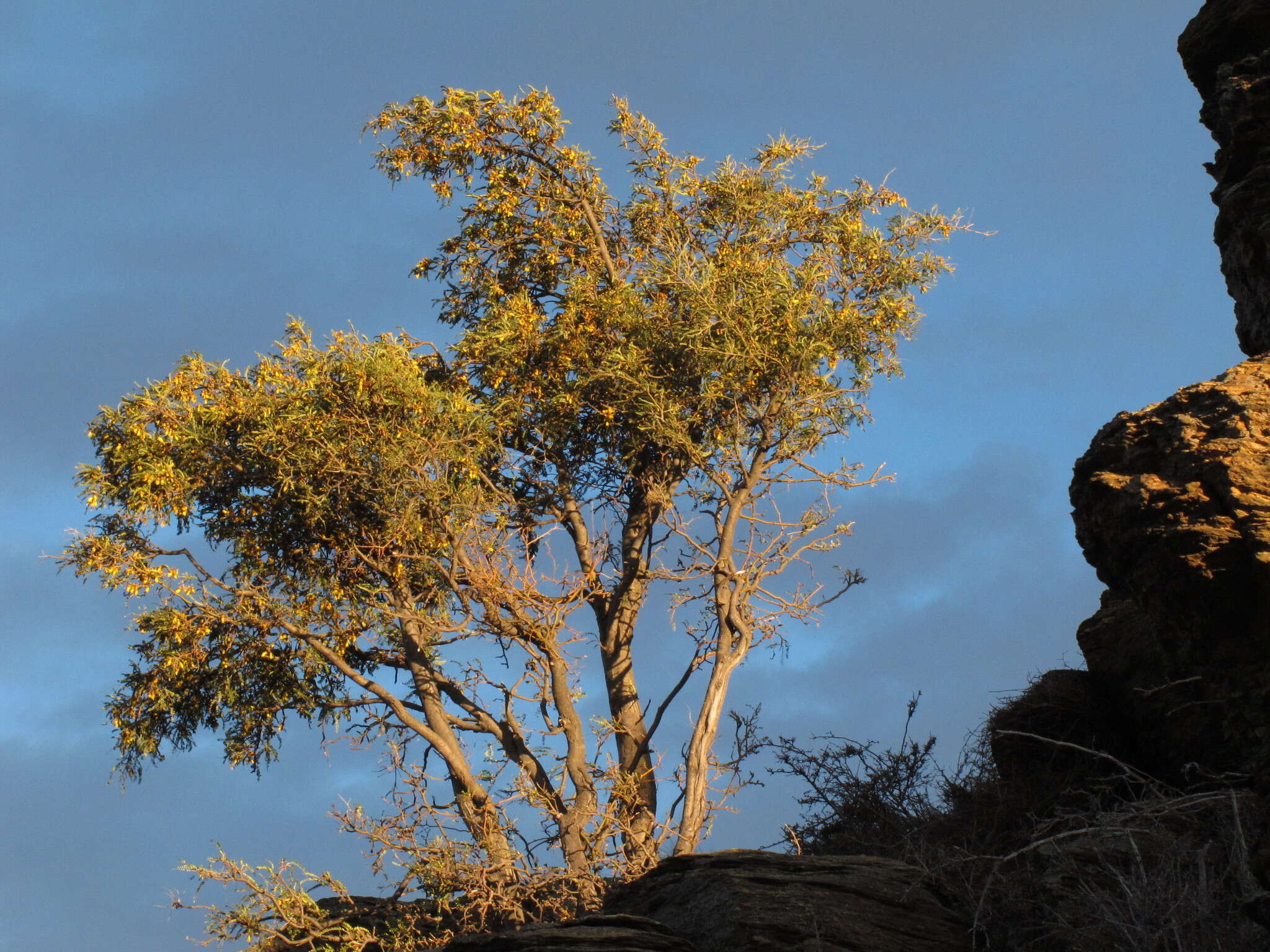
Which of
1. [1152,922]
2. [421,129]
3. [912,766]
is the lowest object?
[1152,922]

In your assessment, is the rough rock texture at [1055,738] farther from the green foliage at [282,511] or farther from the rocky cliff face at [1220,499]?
the green foliage at [282,511]

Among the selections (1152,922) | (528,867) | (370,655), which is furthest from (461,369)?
(1152,922)

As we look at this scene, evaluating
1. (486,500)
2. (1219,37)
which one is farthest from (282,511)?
(1219,37)

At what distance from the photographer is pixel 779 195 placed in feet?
70.4

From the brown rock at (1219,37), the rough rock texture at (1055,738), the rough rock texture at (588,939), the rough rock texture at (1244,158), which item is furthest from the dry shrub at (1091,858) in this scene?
the brown rock at (1219,37)

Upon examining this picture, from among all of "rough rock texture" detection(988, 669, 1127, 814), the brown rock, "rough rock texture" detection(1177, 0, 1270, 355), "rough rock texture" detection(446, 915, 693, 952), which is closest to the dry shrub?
"rough rock texture" detection(988, 669, 1127, 814)

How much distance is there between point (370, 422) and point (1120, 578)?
34.2ft

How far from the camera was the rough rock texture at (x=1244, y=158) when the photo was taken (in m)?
10.8

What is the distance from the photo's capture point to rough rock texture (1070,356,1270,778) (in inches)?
348

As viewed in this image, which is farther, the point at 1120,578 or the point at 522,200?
the point at 522,200

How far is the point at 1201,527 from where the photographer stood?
29.2 feet

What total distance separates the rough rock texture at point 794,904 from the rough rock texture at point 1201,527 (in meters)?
2.52

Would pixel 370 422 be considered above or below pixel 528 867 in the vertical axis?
above

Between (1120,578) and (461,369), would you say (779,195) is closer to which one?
(461,369)
